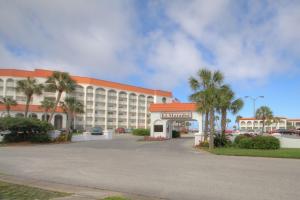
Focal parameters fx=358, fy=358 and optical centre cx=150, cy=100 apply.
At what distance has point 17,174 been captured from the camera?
43.7ft

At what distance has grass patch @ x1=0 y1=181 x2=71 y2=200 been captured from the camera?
8.52m

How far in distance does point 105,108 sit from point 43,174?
98402 millimetres

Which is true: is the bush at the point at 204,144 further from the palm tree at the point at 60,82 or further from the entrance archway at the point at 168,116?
the palm tree at the point at 60,82

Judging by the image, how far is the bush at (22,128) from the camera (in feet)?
118

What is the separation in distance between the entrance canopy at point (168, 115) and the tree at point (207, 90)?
13208 mm

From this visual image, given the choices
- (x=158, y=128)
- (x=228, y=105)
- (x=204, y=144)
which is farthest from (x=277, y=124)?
(x=204, y=144)

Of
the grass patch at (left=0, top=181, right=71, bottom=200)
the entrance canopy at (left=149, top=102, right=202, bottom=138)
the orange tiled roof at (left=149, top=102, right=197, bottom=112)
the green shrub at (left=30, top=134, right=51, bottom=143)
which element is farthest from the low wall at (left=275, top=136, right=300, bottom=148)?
the grass patch at (left=0, top=181, right=71, bottom=200)

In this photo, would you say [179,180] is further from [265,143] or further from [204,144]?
[204,144]

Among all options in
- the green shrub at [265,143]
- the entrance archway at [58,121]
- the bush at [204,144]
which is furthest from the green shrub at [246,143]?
the entrance archway at [58,121]

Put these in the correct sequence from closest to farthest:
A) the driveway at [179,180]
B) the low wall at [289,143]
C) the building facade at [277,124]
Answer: the driveway at [179,180] < the low wall at [289,143] < the building facade at [277,124]

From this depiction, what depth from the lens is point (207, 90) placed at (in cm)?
3120

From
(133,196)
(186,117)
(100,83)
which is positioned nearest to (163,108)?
(186,117)

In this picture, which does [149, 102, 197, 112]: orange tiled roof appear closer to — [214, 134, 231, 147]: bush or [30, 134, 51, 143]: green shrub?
[214, 134, 231, 147]: bush

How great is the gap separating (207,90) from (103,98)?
82.1 meters
